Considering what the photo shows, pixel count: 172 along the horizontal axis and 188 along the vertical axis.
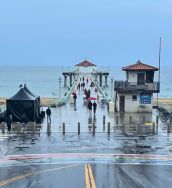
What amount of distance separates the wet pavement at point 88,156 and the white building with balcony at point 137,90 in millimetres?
7269

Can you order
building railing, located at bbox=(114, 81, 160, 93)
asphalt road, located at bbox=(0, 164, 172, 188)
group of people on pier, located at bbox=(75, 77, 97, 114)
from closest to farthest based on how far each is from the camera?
asphalt road, located at bbox=(0, 164, 172, 188) < group of people on pier, located at bbox=(75, 77, 97, 114) < building railing, located at bbox=(114, 81, 160, 93)

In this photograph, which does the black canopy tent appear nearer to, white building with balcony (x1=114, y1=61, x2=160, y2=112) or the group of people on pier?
the group of people on pier

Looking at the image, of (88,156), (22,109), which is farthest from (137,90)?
(88,156)

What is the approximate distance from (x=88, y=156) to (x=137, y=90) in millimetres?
24372

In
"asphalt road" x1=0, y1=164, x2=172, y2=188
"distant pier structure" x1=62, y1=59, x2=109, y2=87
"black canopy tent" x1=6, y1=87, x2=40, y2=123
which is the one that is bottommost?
"asphalt road" x1=0, y1=164, x2=172, y2=188

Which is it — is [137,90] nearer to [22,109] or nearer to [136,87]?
[136,87]

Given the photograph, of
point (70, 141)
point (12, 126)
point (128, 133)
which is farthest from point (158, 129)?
point (12, 126)

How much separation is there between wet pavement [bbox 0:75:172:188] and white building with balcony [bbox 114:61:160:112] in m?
Answer: 7.27

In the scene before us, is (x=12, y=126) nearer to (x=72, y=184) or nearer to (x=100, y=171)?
(x=100, y=171)

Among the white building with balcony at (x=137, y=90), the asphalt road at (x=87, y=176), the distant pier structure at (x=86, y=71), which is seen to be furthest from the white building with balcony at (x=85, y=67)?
the asphalt road at (x=87, y=176)

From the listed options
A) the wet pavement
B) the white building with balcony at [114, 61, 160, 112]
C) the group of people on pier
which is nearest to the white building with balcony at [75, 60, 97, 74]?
the group of people on pier

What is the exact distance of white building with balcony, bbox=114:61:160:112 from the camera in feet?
166

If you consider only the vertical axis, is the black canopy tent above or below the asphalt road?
above

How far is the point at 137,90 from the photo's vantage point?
50.4 metres
